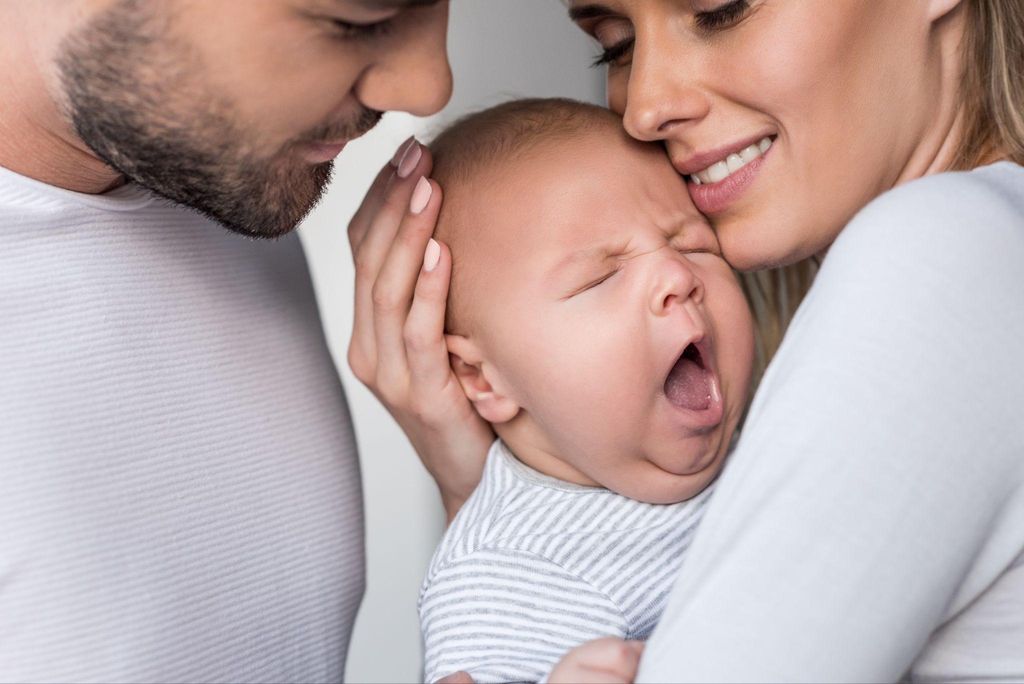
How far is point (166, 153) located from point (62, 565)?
0.49 m

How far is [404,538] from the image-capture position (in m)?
2.87

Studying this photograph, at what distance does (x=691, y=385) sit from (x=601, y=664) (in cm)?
42

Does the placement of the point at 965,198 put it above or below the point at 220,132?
above

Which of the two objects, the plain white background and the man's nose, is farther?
the plain white background

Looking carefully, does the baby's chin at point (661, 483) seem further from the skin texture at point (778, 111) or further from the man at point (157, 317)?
the man at point (157, 317)

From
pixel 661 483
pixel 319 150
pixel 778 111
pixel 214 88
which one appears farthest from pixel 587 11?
pixel 661 483

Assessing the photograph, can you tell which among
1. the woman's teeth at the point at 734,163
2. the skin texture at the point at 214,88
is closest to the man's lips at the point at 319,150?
the skin texture at the point at 214,88

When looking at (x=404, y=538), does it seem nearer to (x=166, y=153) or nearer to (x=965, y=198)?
(x=166, y=153)

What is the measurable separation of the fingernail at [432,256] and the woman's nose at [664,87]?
0.31 metres

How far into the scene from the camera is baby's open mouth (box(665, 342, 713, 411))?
1.38 meters

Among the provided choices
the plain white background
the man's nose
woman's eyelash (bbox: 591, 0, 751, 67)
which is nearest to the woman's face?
woman's eyelash (bbox: 591, 0, 751, 67)

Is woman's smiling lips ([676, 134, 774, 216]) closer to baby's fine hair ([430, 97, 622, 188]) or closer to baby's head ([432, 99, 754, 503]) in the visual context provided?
baby's head ([432, 99, 754, 503])

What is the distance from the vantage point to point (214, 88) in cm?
128

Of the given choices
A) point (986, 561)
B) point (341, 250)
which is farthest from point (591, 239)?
point (341, 250)
